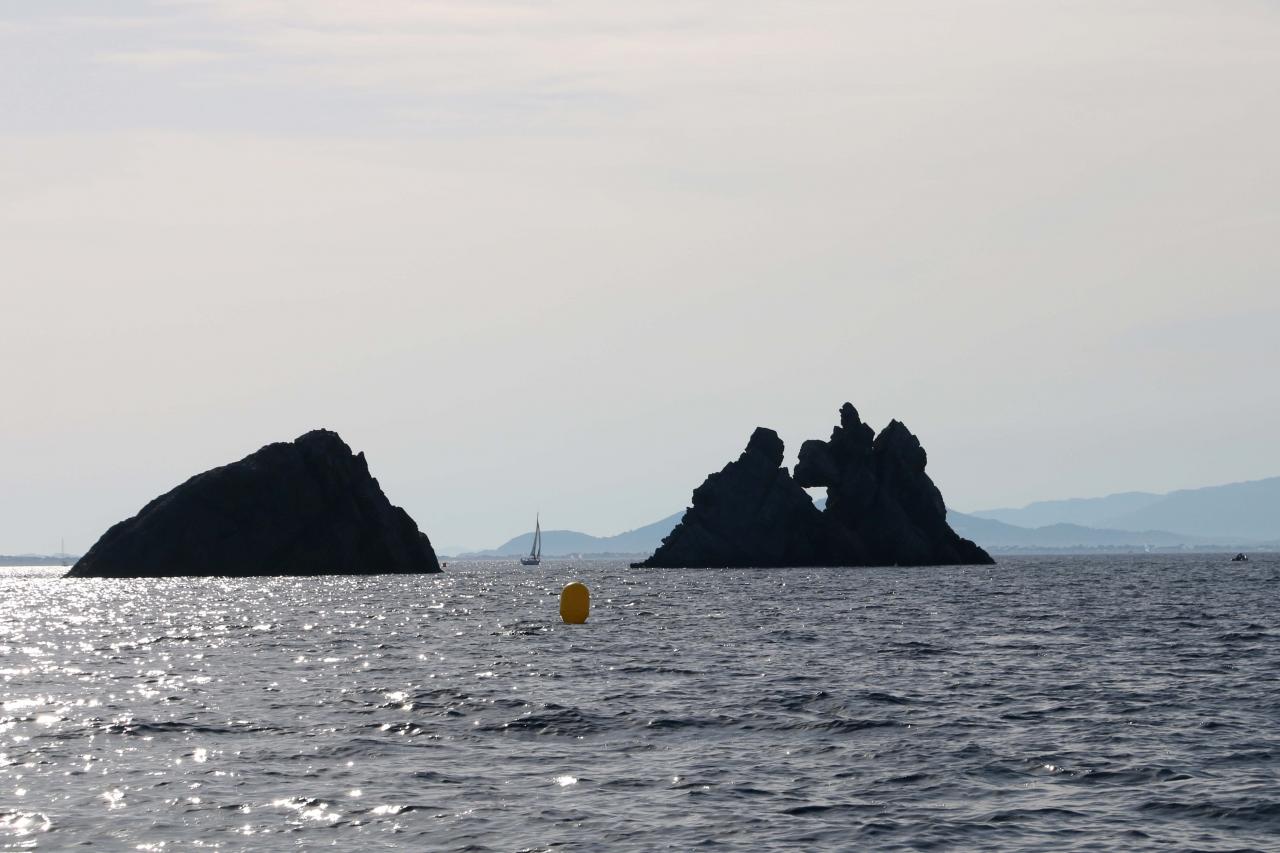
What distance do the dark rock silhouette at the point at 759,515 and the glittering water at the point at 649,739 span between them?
116 m

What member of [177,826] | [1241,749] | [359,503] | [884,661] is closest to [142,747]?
[177,826]

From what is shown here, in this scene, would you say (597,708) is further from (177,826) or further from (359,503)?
(359,503)

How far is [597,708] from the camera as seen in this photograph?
35.6 m

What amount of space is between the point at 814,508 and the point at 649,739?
152383 millimetres

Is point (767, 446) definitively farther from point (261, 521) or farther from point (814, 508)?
point (261, 521)

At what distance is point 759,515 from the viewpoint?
180125 mm

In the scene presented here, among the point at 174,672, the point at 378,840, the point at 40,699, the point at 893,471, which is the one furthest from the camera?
the point at 893,471

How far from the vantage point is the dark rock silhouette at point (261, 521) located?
156625 millimetres

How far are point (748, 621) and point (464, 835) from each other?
48014 millimetres

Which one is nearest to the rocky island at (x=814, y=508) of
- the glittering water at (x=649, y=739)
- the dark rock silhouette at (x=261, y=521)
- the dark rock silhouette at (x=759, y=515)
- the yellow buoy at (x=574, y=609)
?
the dark rock silhouette at (x=759, y=515)

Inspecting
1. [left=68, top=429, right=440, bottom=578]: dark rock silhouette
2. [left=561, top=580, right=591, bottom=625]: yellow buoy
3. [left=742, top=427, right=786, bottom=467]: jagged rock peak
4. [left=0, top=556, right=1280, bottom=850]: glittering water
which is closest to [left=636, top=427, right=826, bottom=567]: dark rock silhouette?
[left=742, top=427, right=786, bottom=467]: jagged rock peak

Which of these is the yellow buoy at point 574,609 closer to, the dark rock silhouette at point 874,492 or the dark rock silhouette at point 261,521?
the dark rock silhouette at point 261,521

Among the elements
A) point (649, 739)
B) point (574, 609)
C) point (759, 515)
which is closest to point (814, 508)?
point (759, 515)

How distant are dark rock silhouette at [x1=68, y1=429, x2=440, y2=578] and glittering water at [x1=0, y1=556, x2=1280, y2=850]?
96.2 m
